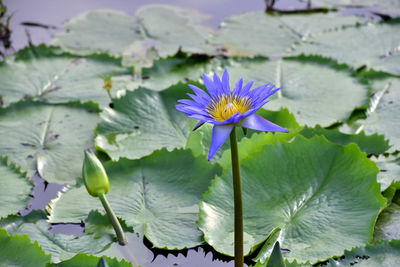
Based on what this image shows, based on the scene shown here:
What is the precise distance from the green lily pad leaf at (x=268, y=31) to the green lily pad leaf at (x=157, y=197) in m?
1.62

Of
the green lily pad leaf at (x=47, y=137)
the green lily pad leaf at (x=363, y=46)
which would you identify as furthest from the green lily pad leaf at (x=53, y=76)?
the green lily pad leaf at (x=363, y=46)

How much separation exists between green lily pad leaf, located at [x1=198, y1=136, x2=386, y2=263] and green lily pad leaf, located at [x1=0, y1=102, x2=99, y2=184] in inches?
32.9

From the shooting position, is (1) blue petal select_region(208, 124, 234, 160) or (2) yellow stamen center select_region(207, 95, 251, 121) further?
(2) yellow stamen center select_region(207, 95, 251, 121)

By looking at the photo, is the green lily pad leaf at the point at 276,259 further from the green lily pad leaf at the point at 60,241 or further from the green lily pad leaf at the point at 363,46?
the green lily pad leaf at the point at 363,46

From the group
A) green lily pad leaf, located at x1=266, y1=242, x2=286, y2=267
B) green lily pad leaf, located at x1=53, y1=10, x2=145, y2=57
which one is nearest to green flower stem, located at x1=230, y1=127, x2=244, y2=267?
green lily pad leaf, located at x1=266, y1=242, x2=286, y2=267

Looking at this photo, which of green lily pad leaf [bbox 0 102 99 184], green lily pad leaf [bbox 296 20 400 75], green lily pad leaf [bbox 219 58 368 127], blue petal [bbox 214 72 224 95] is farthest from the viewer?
green lily pad leaf [bbox 296 20 400 75]

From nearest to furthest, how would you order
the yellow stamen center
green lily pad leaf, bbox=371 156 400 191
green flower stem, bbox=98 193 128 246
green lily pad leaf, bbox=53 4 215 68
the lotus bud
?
the yellow stamen center < the lotus bud < green flower stem, bbox=98 193 128 246 < green lily pad leaf, bbox=371 156 400 191 < green lily pad leaf, bbox=53 4 215 68

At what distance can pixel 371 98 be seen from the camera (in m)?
2.60

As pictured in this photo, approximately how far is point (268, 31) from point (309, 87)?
3.80 ft

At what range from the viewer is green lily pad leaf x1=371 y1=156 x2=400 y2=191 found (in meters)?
1.88

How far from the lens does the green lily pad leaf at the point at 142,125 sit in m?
2.25

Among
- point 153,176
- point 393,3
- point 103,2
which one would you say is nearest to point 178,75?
point 153,176

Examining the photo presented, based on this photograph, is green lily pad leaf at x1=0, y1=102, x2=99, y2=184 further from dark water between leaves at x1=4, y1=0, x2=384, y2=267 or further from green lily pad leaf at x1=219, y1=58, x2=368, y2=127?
green lily pad leaf at x1=219, y1=58, x2=368, y2=127

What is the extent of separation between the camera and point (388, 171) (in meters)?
1.98
